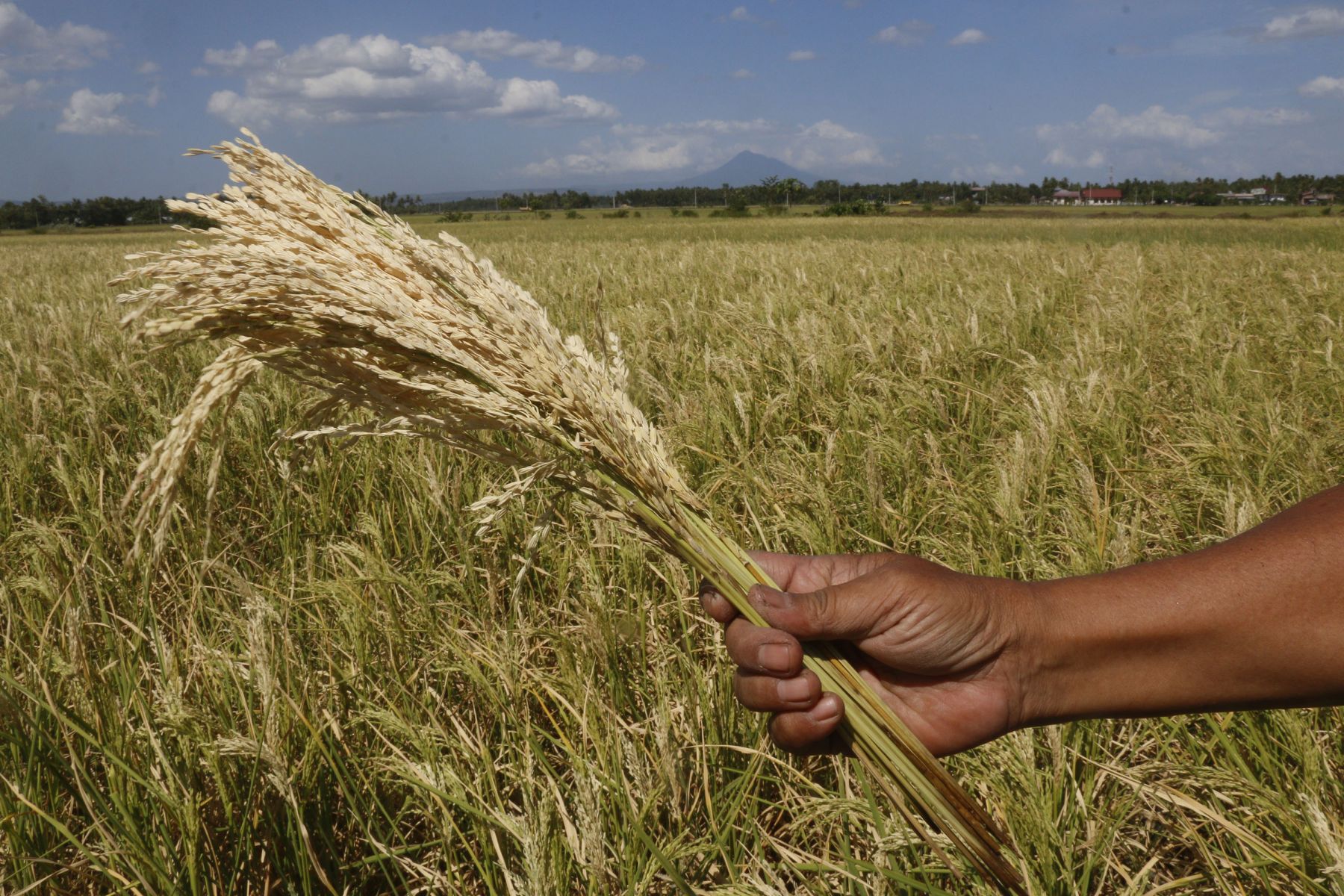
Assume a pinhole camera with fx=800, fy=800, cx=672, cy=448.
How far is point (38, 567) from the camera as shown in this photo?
83.4 inches

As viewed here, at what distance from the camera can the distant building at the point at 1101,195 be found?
A: 114312 millimetres

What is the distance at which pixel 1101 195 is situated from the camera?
118 m

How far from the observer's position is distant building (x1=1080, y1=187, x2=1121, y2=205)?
4500 inches

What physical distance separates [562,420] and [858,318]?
190 inches

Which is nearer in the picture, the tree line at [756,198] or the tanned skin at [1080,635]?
the tanned skin at [1080,635]

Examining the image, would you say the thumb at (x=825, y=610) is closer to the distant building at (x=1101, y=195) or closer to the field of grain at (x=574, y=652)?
the field of grain at (x=574, y=652)

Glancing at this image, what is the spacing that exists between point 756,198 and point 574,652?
9798 centimetres

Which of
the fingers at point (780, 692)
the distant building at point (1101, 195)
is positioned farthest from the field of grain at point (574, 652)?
the distant building at point (1101, 195)

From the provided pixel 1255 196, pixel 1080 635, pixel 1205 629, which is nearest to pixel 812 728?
pixel 1080 635

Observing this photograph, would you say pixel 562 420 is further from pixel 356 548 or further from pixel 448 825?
pixel 356 548

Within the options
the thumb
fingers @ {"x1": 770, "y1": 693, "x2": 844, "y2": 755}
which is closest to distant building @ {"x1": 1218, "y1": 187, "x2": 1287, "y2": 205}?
the thumb

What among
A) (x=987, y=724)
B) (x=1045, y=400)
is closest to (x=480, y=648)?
(x=987, y=724)

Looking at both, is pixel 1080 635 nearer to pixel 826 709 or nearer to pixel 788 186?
pixel 826 709

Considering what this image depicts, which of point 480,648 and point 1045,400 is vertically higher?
point 1045,400
